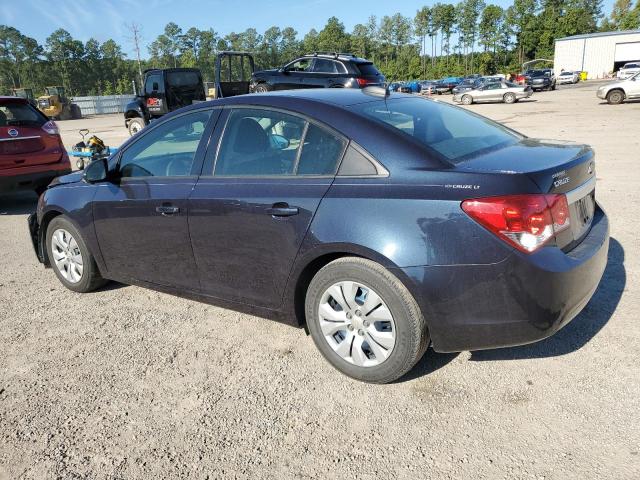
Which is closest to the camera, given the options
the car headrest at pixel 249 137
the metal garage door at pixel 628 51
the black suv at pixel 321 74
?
the car headrest at pixel 249 137

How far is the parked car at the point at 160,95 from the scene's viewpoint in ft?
53.3

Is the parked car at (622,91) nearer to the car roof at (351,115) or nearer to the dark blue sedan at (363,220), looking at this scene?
the dark blue sedan at (363,220)

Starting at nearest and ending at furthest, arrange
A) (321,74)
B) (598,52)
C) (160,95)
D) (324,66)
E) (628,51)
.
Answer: (321,74)
(324,66)
(160,95)
(628,51)
(598,52)

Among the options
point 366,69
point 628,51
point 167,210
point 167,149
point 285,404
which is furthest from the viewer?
point 628,51

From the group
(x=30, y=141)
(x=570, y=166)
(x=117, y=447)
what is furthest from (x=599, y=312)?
(x=30, y=141)

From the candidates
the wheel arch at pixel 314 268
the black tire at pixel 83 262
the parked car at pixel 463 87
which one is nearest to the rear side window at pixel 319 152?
the wheel arch at pixel 314 268

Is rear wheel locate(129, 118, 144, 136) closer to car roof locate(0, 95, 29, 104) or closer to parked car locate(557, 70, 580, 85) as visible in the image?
car roof locate(0, 95, 29, 104)

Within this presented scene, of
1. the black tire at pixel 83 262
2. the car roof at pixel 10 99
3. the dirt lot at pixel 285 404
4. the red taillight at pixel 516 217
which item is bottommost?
the dirt lot at pixel 285 404

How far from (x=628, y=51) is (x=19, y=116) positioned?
86194mm

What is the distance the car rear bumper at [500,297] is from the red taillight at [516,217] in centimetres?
7

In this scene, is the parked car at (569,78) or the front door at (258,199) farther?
the parked car at (569,78)

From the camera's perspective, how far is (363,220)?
105 inches

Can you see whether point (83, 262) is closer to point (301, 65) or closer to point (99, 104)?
point (301, 65)

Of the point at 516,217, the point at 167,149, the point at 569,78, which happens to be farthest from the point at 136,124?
the point at 569,78
